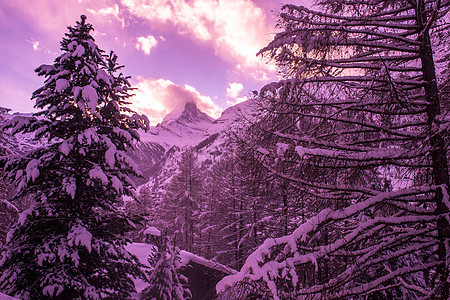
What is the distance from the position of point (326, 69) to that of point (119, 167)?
232 inches

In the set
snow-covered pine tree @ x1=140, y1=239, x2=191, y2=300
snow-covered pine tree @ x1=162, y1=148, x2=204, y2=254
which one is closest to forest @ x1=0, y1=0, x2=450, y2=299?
snow-covered pine tree @ x1=140, y1=239, x2=191, y2=300

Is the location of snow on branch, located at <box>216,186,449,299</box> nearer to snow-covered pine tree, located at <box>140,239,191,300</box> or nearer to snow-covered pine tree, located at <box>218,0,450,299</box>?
snow-covered pine tree, located at <box>218,0,450,299</box>

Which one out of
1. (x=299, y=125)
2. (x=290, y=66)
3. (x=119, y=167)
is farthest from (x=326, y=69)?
(x=119, y=167)

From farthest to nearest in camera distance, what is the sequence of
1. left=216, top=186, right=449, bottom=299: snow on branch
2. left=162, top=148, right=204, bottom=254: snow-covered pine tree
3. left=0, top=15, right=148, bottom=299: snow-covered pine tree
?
left=162, top=148, right=204, bottom=254: snow-covered pine tree < left=0, top=15, right=148, bottom=299: snow-covered pine tree < left=216, top=186, right=449, bottom=299: snow on branch

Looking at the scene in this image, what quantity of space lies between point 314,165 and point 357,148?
565mm

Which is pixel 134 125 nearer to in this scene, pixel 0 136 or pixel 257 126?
pixel 257 126

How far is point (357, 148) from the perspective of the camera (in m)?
2.96

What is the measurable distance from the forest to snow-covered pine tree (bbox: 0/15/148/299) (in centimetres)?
4

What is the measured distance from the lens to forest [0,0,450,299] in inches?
101

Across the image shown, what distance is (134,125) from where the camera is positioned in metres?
7.56

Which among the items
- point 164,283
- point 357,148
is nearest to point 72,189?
point 164,283

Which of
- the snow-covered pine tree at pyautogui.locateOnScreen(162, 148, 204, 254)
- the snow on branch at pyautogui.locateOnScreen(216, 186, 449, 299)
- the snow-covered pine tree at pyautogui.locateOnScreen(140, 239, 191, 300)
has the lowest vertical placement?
the snow-covered pine tree at pyautogui.locateOnScreen(140, 239, 191, 300)

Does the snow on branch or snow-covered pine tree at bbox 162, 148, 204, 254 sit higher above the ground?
snow-covered pine tree at bbox 162, 148, 204, 254

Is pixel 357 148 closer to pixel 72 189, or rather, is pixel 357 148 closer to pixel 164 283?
pixel 72 189
